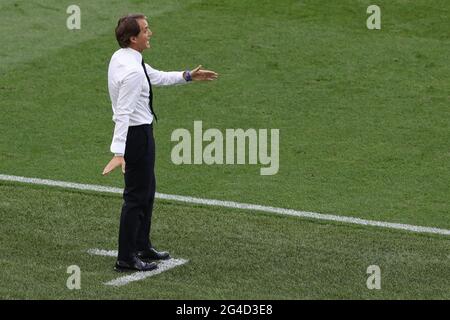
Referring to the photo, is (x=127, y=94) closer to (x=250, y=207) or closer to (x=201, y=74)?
(x=201, y=74)

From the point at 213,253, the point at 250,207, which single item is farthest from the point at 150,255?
the point at 250,207

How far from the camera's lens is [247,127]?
550 inches

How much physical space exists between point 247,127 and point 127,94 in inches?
181

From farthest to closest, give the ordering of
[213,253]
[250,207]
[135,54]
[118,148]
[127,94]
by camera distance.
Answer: [250,207]
[213,253]
[135,54]
[127,94]
[118,148]

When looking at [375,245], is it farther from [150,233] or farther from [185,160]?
[185,160]

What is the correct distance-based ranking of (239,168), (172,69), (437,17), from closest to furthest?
(239,168) → (172,69) → (437,17)

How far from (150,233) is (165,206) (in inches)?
33.7

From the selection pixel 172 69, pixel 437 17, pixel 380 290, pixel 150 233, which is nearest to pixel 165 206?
pixel 150 233

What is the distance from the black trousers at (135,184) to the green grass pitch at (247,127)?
327mm

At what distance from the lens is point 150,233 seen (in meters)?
10.9

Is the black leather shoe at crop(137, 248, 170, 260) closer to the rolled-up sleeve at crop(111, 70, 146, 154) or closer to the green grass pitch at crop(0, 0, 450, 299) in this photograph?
the green grass pitch at crop(0, 0, 450, 299)

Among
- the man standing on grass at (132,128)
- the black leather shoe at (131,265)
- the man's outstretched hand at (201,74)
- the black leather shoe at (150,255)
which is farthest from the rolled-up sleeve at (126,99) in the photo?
the black leather shoe at (150,255)

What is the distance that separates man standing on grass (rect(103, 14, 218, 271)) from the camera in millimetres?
9477

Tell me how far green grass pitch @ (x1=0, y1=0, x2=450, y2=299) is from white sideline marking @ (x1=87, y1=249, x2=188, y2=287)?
0.10m
